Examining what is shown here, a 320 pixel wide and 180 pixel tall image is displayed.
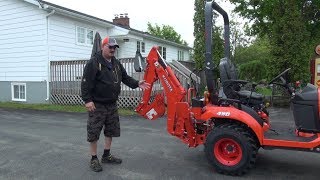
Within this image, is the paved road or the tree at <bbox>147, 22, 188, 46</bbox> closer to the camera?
the paved road

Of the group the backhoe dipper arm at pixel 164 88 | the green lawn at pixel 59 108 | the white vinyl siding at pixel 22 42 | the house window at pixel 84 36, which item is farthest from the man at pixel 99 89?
the house window at pixel 84 36

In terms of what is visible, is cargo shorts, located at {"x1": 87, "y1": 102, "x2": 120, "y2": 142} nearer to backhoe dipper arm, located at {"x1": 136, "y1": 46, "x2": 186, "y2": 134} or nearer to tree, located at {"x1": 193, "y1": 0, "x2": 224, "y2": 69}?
backhoe dipper arm, located at {"x1": 136, "y1": 46, "x2": 186, "y2": 134}

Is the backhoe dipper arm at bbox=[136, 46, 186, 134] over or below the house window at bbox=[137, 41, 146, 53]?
below

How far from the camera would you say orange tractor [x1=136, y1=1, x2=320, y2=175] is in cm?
516

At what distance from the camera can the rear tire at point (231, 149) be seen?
17.3ft

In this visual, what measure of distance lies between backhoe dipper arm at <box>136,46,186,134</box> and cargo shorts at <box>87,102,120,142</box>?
46 cm

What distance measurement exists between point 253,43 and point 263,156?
32.1 m

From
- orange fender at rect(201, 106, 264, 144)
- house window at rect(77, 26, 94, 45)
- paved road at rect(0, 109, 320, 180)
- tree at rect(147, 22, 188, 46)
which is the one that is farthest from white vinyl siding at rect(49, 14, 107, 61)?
tree at rect(147, 22, 188, 46)

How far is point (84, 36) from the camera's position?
18.5 meters

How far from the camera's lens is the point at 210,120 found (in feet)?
18.5

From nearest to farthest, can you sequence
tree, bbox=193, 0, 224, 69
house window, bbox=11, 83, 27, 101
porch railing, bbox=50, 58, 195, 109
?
porch railing, bbox=50, 58, 195, 109
house window, bbox=11, 83, 27, 101
tree, bbox=193, 0, 224, 69

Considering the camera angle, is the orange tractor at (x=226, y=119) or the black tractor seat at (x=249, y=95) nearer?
the orange tractor at (x=226, y=119)

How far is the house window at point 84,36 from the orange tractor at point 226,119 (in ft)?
42.1

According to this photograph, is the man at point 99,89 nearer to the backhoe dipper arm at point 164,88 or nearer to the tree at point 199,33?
the backhoe dipper arm at point 164,88
